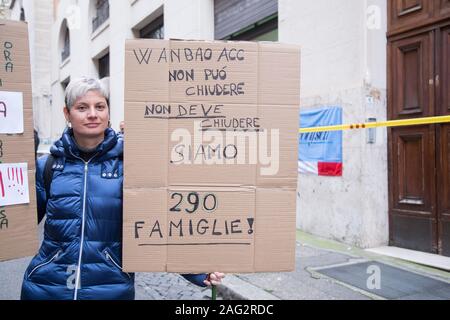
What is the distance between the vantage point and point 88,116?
1943 millimetres

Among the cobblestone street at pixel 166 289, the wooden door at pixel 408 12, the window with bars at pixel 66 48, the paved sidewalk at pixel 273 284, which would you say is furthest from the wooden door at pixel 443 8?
the window with bars at pixel 66 48

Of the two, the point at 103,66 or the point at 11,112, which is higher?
the point at 103,66

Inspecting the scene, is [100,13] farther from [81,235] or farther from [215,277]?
[215,277]

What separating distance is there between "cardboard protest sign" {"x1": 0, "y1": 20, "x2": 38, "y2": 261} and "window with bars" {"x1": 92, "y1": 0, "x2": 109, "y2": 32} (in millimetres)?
15290

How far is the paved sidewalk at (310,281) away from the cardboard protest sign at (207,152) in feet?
7.56

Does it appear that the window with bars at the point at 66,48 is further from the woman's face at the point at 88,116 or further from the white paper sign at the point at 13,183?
the white paper sign at the point at 13,183

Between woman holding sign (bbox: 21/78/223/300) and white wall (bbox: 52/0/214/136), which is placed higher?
white wall (bbox: 52/0/214/136)

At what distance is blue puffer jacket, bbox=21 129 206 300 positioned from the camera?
6.29 feet

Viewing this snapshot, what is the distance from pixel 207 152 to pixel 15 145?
0.84 m

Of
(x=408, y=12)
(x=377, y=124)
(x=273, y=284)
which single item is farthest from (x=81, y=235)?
(x=408, y=12)

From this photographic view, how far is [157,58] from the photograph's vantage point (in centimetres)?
183

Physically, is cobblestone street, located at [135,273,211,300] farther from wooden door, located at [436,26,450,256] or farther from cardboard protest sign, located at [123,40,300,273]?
wooden door, located at [436,26,450,256]

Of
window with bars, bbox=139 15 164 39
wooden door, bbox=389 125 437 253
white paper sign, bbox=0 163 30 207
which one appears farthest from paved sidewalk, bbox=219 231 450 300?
window with bars, bbox=139 15 164 39
